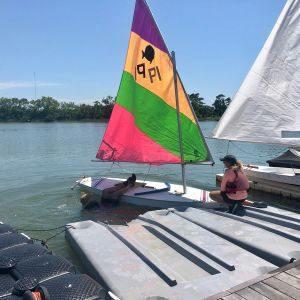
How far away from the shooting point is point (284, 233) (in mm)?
6488

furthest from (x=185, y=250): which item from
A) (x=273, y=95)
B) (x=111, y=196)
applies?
(x=111, y=196)

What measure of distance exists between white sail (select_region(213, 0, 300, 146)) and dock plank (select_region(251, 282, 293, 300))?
5829mm

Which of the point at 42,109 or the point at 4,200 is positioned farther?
the point at 42,109

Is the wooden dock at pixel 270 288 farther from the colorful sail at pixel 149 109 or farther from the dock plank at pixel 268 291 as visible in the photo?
the colorful sail at pixel 149 109

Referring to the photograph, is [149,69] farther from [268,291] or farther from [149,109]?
[268,291]

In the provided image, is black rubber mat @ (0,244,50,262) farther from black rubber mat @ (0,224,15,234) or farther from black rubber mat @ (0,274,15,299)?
black rubber mat @ (0,224,15,234)

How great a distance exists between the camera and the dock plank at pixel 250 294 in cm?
406

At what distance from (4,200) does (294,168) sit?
38.9ft

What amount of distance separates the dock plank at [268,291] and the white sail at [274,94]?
5.83 metres

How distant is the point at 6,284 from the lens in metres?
4.46

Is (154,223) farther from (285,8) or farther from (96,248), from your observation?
(285,8)

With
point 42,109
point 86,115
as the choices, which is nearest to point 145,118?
point 86,115

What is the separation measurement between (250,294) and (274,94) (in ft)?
22.4

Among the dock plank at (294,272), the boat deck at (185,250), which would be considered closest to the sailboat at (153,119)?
the boat deck at (185,250)
